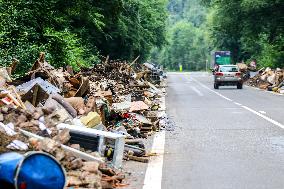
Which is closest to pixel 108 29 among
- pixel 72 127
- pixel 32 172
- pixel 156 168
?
pixel 72 127

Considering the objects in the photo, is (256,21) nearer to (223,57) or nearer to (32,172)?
(223,57)

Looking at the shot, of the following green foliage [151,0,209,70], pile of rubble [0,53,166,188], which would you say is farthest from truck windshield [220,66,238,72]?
green foliage [151,0,209,70]

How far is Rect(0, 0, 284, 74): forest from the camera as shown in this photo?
776 inches

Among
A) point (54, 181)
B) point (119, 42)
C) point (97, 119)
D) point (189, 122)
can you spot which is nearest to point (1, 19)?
point (189, 122)

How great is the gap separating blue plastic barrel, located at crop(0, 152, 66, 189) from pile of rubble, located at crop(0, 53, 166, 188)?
2.92 feet

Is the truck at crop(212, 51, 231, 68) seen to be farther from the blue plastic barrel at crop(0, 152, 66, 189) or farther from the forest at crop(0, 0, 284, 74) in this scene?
the blue plastic barrel at crop(0, 152, 66, 189)

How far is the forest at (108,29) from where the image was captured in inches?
776

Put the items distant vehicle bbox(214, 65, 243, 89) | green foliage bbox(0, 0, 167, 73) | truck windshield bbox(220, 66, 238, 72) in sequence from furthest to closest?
truck windshield bbox(220, 66, 238, 72) → distant vehicle bbox(214, 65, 243, 89) → green foliage bbox(0, 0, 167, 73)

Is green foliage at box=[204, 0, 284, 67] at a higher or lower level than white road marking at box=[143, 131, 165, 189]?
higher

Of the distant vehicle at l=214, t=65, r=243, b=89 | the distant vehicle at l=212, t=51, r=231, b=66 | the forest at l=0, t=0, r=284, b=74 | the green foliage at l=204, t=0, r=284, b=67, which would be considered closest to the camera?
the forest at l=0, t=0, r=284, b=74

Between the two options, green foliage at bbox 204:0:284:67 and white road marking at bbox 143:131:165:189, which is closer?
white road marking at bbox 143:131:165:189

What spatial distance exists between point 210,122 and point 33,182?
10458mm

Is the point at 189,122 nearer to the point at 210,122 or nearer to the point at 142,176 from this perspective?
the point at 210,122

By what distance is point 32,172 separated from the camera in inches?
226
